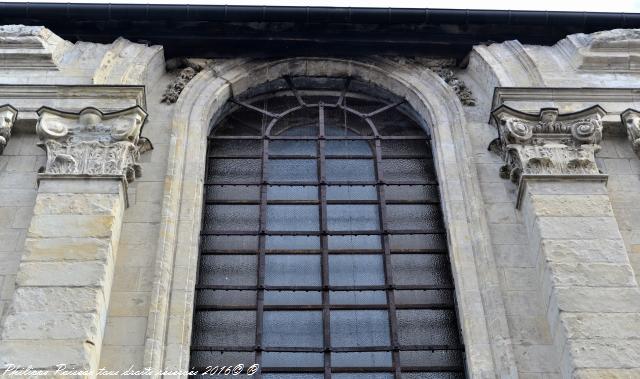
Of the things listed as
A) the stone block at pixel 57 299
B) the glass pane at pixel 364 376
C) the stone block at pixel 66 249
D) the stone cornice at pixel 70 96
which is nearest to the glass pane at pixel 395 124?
the stone cornice at pixel 70 96

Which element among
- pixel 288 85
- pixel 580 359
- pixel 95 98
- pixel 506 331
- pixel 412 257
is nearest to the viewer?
pixel 580 359

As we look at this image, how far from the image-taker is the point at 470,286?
10531mm

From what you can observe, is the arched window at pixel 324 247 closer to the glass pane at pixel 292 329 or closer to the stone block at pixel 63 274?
the glass pane at pixel 292 329

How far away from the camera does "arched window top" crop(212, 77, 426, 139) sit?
13180mm

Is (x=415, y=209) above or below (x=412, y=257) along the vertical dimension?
above

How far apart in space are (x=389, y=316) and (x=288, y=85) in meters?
4.40

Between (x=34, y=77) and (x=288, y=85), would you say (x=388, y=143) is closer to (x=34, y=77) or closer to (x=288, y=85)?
(x=288, y=85)

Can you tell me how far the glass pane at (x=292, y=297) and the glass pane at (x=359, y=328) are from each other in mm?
264

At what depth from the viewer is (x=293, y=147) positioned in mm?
12789

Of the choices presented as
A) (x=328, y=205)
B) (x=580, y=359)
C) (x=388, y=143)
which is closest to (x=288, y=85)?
(x=388, y=143)

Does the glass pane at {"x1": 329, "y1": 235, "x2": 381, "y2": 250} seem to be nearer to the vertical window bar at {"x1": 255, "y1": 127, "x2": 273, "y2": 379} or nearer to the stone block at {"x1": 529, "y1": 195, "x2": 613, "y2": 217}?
the vertical window bar at {"x1": 255, "y1": 127, "x2": 273, "y2": 379}

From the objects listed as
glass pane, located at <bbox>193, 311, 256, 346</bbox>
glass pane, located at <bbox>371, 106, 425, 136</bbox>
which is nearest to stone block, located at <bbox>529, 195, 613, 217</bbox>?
glass pane, located at <bbox>371, 106, 425, 136</bbox>

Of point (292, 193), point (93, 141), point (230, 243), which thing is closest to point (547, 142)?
point (292, 193)

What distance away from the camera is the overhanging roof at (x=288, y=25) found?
13898 millimetres
